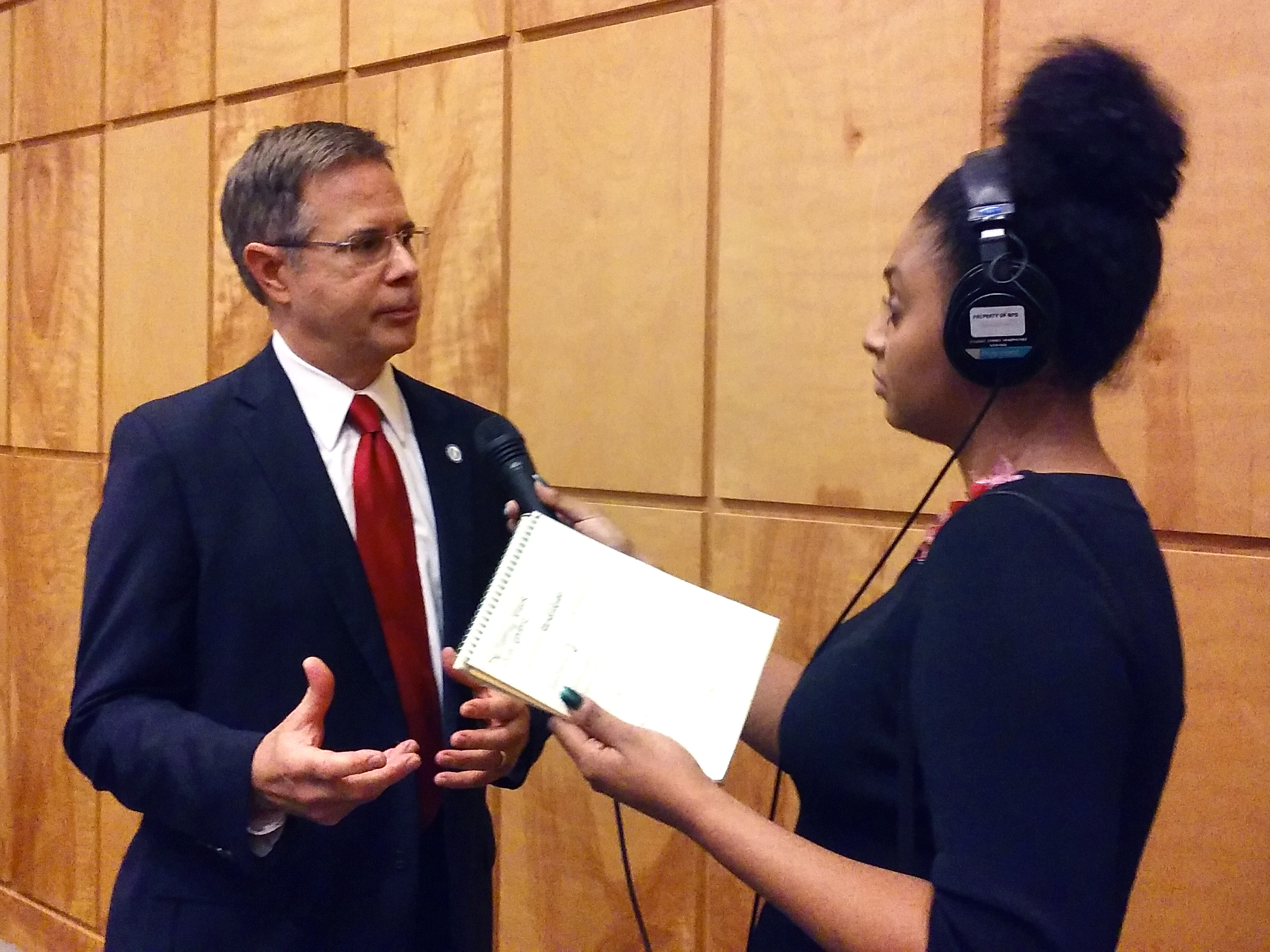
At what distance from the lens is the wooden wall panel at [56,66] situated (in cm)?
291

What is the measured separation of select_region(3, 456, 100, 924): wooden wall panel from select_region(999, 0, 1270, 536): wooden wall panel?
9.08 feet

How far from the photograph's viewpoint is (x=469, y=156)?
215 cm

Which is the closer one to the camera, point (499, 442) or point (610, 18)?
point (499, 442)

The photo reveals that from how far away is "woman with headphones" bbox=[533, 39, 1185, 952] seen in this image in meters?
0.65

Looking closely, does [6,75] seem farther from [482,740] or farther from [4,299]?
[482,740]

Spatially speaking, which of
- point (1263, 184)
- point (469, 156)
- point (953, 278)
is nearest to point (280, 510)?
point (953, 278)

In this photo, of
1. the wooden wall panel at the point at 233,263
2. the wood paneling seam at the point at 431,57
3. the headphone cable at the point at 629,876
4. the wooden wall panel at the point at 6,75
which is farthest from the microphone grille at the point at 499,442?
the wooden wall panel at the point at 6,75

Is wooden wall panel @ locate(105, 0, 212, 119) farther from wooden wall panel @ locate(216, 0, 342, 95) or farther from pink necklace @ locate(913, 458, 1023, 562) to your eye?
pink necklace @ locate(913, 458, 1023, 562)

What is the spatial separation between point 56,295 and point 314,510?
2373mm

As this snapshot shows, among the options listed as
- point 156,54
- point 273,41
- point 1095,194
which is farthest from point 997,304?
point 156,54

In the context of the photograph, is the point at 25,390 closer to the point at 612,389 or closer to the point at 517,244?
the point at 517,244

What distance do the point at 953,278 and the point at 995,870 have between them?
0.46 meters

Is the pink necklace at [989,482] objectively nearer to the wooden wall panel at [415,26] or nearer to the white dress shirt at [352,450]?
the white dress shirt at [352,450]

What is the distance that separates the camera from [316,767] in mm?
1003
